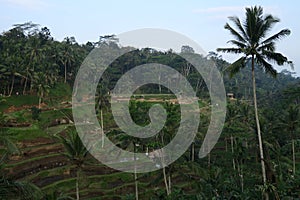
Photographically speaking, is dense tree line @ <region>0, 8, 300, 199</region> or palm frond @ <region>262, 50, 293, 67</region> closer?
palm frond @ <region>262, 50, 293, 67</region>

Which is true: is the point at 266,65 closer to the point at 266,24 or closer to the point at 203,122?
the point at 266,24

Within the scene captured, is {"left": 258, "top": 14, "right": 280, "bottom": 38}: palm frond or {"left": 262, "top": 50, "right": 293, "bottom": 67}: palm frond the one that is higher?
{"left": 258, "top": 14, "right": 280, "bottom": 38}: palm frond

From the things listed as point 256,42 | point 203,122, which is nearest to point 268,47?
point 256,42

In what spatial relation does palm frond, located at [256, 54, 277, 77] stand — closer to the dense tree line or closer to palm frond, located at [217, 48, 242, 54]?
the dense tree line

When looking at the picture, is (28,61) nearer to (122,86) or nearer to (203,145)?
(122,86)

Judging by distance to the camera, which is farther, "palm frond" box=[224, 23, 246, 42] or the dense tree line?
the dense tree line

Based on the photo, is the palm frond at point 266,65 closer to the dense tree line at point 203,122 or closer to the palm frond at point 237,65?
the dense tree line at point 203,122

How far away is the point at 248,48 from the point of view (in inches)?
544

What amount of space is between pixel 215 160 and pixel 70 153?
58.6 feet

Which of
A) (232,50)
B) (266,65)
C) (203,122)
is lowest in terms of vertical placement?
(203,122)

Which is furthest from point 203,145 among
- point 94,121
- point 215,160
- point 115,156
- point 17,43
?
point 17,43

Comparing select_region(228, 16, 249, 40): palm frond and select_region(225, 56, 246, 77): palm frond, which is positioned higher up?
select_region(228, 16, 249, 40): palm frond

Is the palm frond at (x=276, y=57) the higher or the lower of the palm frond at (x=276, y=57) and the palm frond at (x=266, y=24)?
the lower

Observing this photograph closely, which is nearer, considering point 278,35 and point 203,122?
point 278,35
